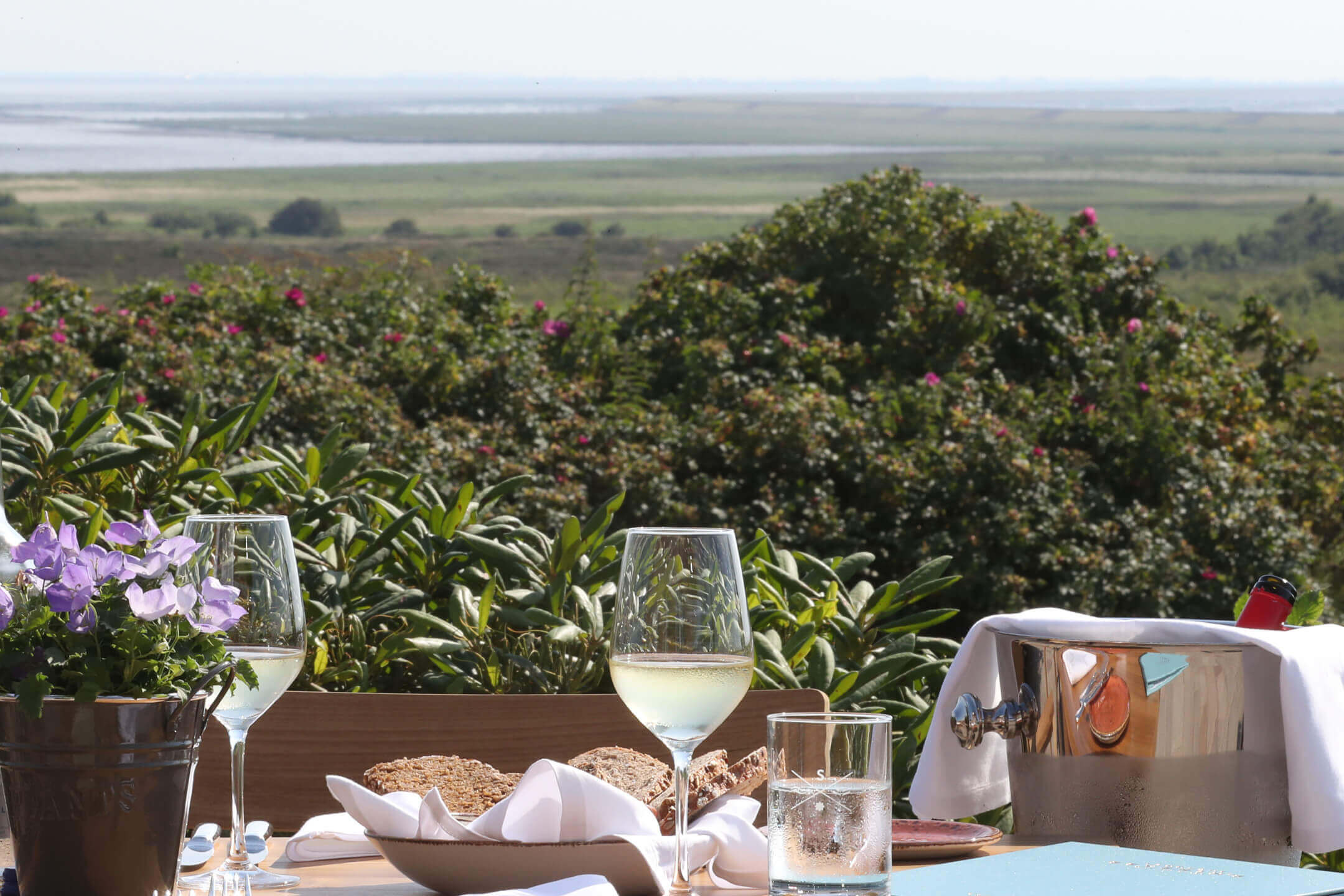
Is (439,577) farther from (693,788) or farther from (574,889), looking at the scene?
(574,889)

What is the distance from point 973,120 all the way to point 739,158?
12.1ft

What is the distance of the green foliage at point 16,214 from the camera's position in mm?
15828

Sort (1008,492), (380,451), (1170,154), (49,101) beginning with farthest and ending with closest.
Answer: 1. (1170,154)
2. (49,101)
3. (380,451)
4. (1008,492)

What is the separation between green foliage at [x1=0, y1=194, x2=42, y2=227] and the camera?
1583 centimetres

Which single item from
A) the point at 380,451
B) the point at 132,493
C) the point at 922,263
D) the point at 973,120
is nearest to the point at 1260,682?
the point at 132,493

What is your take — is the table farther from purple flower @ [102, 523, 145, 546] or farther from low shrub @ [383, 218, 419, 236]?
low shrub @ [383, 218, 419, 236]

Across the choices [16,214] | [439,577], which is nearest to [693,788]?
[439,577]

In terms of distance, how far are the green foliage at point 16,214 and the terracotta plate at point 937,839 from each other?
1646 cm

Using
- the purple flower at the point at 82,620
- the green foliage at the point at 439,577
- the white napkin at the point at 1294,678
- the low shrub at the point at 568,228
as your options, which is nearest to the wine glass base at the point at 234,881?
the purple flower at the point at 82,620

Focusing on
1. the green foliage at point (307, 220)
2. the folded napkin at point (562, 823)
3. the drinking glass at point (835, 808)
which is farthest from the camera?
the green foliage at point (307, 220)

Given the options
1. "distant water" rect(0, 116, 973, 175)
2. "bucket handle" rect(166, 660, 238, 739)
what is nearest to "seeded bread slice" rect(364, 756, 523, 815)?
"bucket handle" rect(166, 660, 238, 739)

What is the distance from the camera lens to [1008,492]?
680cm

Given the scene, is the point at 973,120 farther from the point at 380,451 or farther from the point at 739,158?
the point at 380,451

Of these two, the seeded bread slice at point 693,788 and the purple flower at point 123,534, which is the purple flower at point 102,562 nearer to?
the purple flower at point 123,534
